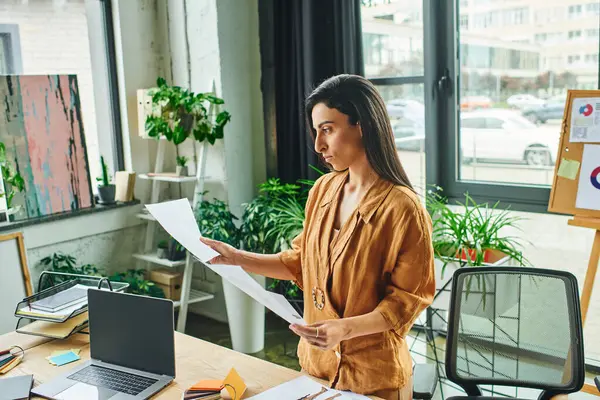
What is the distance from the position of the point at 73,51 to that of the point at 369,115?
2827 mm

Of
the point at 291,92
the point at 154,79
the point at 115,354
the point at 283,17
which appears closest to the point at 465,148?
the point at 291,92

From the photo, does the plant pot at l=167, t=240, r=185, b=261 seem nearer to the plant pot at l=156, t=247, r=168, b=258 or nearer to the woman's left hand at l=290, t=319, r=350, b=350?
the plant pot at l=156, t=247, r=168, b=258

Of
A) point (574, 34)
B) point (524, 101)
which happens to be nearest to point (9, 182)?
point (524, 101)

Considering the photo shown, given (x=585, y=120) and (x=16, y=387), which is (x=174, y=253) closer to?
(x=16, y=387)

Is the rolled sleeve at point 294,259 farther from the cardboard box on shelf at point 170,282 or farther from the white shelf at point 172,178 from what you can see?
the cardboard box on shelf at point 170,282

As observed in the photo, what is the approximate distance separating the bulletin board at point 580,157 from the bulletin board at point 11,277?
2594 mm

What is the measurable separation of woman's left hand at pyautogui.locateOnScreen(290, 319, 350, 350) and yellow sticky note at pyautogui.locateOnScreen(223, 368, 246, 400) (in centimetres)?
29

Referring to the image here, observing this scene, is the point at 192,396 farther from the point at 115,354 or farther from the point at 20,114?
the point at 20,114

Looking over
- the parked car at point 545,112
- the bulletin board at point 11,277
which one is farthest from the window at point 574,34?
the bulletin board at point 11,277

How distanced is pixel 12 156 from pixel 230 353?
2164mm

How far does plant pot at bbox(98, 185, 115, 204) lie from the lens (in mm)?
3803

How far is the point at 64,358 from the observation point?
1899 millimetres

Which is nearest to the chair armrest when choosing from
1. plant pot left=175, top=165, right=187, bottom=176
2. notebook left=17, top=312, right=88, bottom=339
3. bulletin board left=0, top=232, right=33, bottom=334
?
notebook left=17, top=312, right=88, bottom=339

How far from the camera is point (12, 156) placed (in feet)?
11.1
